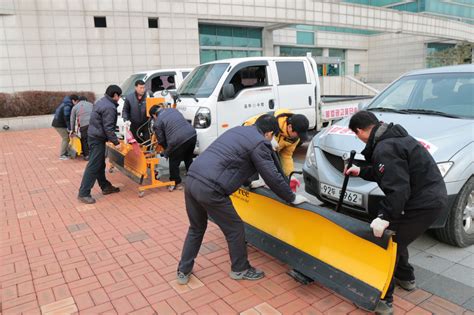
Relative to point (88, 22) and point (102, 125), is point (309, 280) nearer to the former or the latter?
point (102, 125)

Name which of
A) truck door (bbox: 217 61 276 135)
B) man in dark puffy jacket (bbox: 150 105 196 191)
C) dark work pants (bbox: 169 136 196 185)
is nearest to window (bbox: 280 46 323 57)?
truck door (bbox: 217 61 276 135)

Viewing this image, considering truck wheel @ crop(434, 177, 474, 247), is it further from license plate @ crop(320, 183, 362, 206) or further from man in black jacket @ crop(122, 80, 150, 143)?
man in black jacket @ crop(122, 80, 150, 143)

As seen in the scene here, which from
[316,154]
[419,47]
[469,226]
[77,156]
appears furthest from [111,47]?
[419,47]

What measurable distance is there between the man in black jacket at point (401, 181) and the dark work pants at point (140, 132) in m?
5.10

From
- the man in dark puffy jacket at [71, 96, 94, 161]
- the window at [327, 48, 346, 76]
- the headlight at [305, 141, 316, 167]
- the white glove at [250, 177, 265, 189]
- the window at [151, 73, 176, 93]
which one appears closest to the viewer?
the white glove at [250, 177, 265, 189]

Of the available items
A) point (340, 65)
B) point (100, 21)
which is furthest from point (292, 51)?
point (100, 21)

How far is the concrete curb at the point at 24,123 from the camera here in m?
14.9

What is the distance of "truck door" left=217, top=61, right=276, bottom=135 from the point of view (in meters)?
6.80

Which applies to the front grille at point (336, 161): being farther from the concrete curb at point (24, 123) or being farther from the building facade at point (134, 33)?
the concrete curb at point (24, 123)

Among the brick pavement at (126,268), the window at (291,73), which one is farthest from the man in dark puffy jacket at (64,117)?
the window at (291,73)

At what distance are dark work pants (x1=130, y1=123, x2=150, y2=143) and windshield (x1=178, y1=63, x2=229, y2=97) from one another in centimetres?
104

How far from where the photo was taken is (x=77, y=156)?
962 cm

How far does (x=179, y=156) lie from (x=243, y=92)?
1847 mm

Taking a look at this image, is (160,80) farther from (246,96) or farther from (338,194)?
(338,194)
